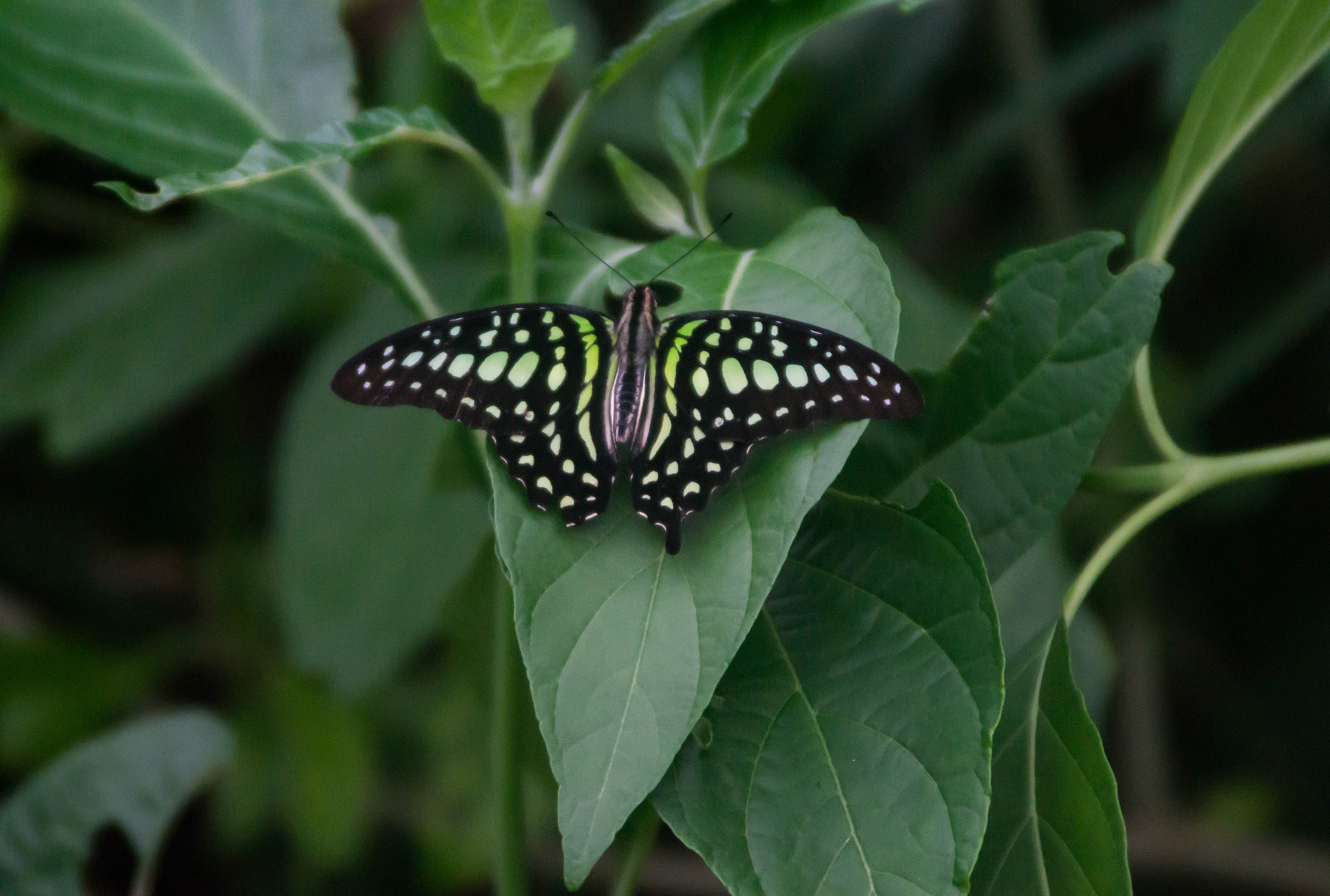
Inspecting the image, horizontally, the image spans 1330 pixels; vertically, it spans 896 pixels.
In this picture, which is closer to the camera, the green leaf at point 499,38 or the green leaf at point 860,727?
the green leaf at point 860,727

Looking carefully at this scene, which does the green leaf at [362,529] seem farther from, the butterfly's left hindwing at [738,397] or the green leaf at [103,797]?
the butterfly's left hindwing at [738,397]

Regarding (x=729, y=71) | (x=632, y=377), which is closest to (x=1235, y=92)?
(x=729, y=71)

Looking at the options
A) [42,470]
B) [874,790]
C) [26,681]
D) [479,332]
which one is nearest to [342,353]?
[479,332]

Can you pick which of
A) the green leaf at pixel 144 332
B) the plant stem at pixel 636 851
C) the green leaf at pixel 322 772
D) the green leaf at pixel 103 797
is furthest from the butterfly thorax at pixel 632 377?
the green leaf at pixel 322 772

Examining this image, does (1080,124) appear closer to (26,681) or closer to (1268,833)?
(1268,833)

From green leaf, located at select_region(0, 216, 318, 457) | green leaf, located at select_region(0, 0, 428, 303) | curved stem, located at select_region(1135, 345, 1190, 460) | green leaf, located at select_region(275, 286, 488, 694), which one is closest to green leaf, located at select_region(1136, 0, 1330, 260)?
curved stem, located at select_region(1135, 345, 1190, 460)

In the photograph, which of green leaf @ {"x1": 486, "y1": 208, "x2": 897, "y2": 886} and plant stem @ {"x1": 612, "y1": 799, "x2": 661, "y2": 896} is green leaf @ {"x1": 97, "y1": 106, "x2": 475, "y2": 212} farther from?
plant stem @ {"x1": 612, "y1": 799, "x2": 661, "y2": 896}
